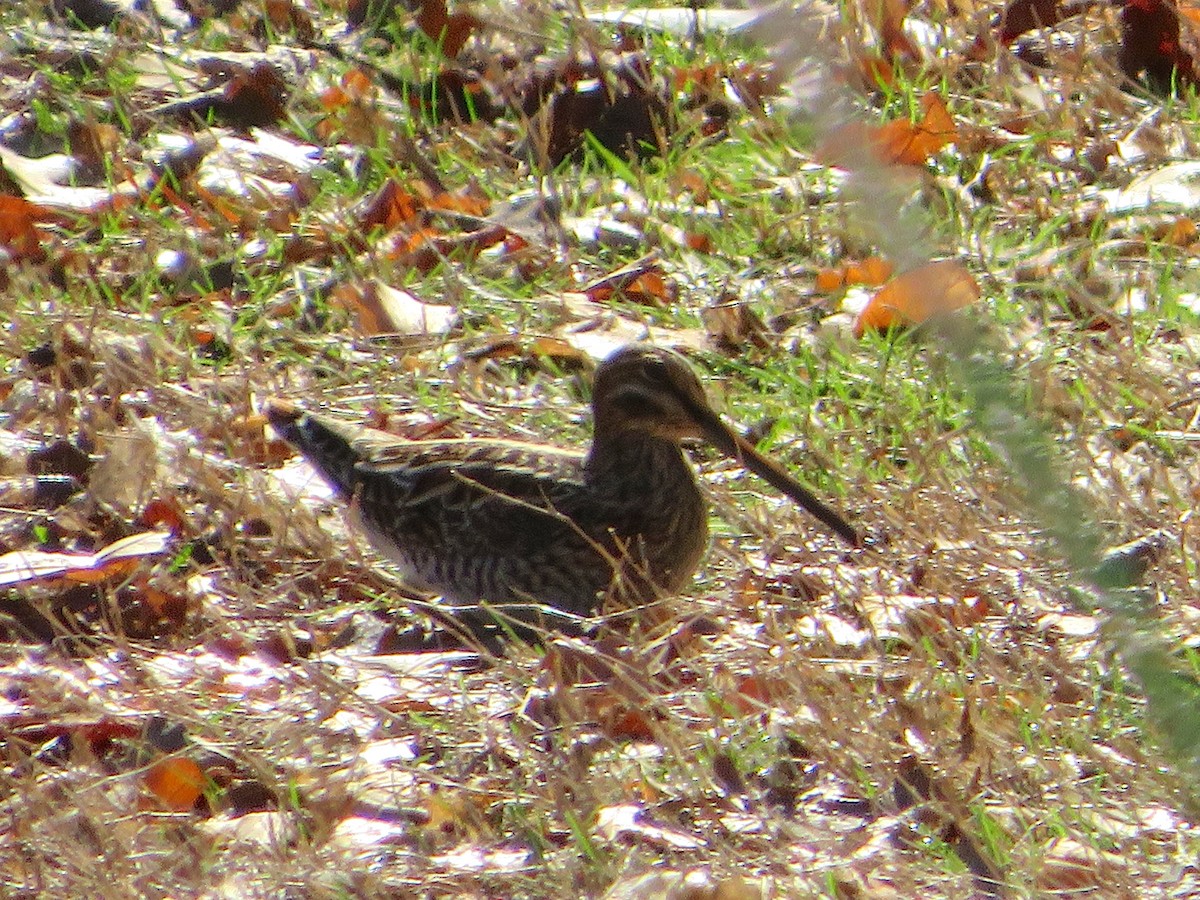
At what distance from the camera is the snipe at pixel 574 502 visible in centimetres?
403

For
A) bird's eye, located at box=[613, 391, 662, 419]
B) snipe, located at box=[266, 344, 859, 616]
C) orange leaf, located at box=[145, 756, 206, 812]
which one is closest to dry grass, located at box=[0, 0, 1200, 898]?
orange leaf, located at box=[145, 756, 206, 812]

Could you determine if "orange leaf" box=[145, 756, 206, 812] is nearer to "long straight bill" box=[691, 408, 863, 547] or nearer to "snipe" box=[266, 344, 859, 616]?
"snipe" box=[266, 344, 859, 616]

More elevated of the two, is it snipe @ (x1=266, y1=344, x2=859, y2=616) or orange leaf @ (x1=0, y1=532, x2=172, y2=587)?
snipe @ (x1=266, y1=344, x2=859, y2=616)

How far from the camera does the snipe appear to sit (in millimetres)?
4031

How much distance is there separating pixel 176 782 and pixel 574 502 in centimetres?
107

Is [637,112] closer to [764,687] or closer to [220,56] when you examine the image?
[220,56]

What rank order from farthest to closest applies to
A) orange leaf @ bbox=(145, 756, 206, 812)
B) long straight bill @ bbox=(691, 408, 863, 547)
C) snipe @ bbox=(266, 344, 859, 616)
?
snipe @ bbox=(266, 344, 859, 616) < long straight bill @ bbox=(691, 408, 863, 547) < orange leaf @ bbox=(145, 756, 206, 812)

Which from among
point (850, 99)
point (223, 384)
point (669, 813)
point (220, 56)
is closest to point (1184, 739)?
point (850, 99)

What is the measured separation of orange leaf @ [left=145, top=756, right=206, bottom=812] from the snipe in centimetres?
80

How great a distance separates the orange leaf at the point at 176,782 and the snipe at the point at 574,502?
80 cm

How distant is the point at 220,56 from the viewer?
6.61m

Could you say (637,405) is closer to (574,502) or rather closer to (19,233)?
(574,502)

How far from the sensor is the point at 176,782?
135 inches

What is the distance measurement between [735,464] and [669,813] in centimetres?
142
